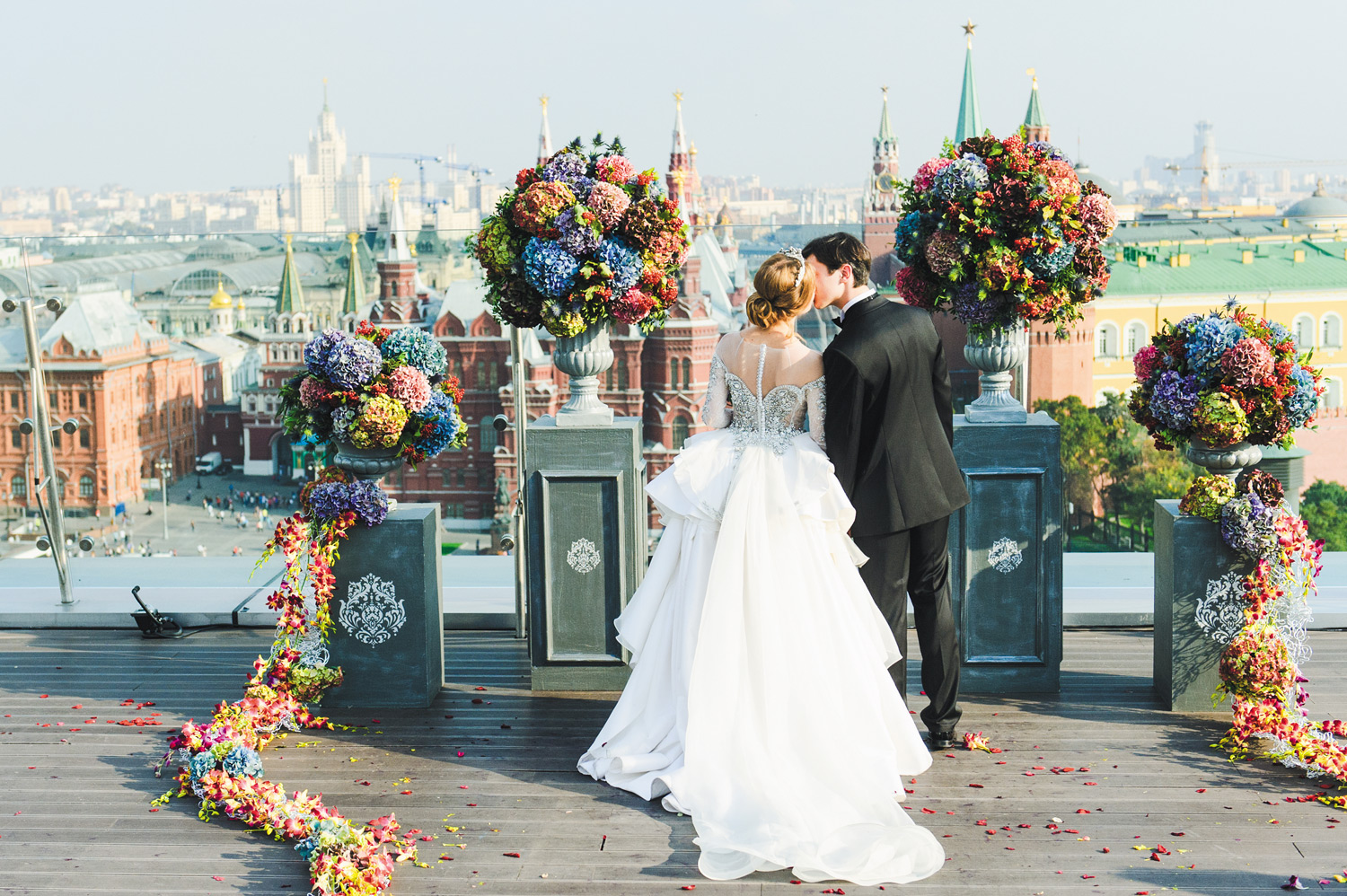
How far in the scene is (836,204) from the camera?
55344mm

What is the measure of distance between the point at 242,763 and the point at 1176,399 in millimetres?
2585

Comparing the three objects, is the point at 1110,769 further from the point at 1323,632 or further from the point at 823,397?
the point at 1323,632

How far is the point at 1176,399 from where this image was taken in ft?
12.1

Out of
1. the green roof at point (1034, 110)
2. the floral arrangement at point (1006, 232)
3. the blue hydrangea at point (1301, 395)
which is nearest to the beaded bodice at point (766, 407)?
the floral arrangement at point (1006, 232)

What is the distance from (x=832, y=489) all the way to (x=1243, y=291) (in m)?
48.2

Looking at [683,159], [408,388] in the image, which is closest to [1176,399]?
[408,388]

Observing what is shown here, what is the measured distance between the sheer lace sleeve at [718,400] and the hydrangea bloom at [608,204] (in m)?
0.75

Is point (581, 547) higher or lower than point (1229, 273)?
lower

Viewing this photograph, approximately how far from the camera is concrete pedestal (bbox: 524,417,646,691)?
13.1 ft

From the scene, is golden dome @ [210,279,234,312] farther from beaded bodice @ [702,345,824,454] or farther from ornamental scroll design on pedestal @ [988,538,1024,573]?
beaded bodice @ [702,345,824,454]

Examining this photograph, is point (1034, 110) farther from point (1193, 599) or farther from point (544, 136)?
point (1193, 599)

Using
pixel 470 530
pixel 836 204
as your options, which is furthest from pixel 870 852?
pixel 836 204

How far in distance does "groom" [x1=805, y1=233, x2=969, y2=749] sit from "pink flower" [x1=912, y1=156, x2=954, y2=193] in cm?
66

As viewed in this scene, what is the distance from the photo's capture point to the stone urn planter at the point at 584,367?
13.2ft
